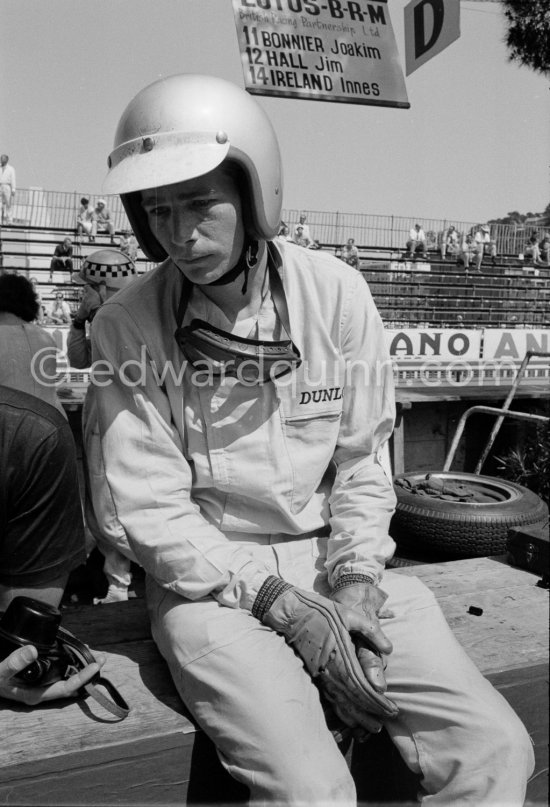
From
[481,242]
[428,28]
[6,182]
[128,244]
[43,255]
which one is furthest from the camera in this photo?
[481,242]

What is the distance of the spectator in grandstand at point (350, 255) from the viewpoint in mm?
19453

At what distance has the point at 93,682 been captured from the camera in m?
1.87

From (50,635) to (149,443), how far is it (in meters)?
0.54

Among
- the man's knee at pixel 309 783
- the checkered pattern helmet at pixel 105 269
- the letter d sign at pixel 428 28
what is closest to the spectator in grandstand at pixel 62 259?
the letter d sign at pixel 428 28

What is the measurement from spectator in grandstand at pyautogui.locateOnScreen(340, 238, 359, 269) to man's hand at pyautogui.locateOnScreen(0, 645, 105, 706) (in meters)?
17.7

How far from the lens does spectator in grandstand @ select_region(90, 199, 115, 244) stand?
19.6 metres

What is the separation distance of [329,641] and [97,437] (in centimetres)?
83

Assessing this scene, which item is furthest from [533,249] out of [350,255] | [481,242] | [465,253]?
[350,255]

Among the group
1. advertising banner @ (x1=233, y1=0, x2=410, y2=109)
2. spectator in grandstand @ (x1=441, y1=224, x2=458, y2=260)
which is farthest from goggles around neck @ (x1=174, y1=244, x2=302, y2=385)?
spectator in grandstand @ (x1=441, y1=224, x2=458, y2=260)

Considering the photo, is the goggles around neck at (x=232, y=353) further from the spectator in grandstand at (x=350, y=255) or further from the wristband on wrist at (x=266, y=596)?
the spectator in grandstand at (x=350, y=255)

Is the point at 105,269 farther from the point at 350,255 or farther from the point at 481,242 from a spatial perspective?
the point at 481,242

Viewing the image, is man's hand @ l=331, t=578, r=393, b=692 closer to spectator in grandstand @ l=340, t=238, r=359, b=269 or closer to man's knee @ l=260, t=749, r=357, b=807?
man's knee @ l=260, t=749, r=357, b=807

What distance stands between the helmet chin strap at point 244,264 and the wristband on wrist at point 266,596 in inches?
32.6

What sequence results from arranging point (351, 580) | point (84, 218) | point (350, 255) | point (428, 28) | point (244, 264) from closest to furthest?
point (351, 580), point (244, 264), point (428, 28), point (84, 218), point (350, 255)
